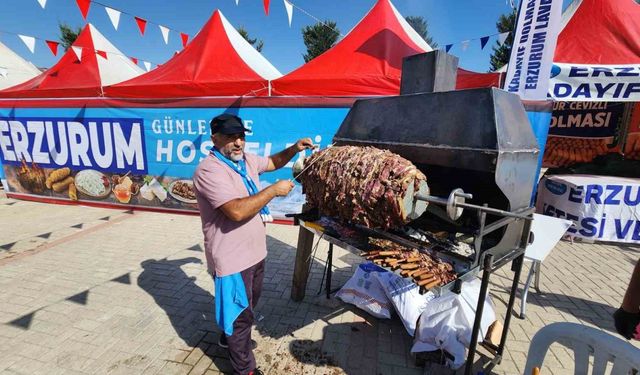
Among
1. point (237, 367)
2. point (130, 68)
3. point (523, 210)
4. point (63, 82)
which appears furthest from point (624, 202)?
point (130, 68)

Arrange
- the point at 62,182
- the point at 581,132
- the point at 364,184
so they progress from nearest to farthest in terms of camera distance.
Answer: the point at 364,184
the point at 62,182
the point at 581,132

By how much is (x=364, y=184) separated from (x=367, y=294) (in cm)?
181

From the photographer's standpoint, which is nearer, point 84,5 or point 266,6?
point 84,5

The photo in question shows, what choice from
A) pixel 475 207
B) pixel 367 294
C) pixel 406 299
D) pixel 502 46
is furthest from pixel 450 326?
pixel 502 46

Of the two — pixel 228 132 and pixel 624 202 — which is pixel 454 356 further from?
pixel 624 202

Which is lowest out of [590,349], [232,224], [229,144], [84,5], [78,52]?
[590,349]

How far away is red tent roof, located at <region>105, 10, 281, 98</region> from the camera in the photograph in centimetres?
695

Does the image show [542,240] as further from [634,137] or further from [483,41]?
[634,137]

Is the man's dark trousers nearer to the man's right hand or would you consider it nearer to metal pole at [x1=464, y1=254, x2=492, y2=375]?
the man's right hand

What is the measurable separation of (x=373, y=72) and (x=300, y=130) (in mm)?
2009

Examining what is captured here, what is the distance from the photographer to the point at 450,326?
2891 millimetres

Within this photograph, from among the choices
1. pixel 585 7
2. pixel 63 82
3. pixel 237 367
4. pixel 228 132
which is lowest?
pixel 237 367

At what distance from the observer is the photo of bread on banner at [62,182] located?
8.25m

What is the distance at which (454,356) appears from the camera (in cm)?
279
